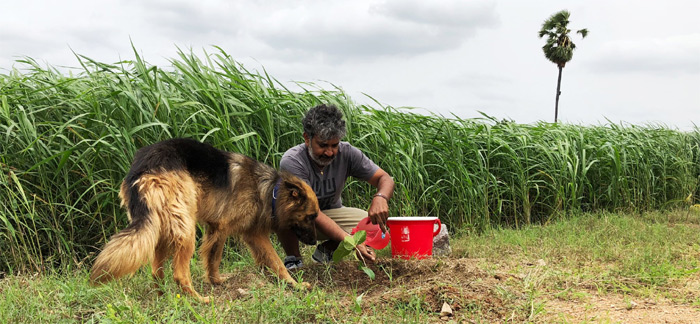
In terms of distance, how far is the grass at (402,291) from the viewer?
261 cm

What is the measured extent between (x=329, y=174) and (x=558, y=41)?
2914 cm

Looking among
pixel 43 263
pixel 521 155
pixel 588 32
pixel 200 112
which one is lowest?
pixel 43 263

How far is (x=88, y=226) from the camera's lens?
14.0 ft

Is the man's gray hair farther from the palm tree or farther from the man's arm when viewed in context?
the palm tree

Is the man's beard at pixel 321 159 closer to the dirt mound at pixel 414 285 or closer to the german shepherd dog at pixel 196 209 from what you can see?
the german shepherd dog at pixel 196 209

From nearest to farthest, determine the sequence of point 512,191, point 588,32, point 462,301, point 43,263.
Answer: point 462,301 → point 43,263 → point 512,191 → point 588,32

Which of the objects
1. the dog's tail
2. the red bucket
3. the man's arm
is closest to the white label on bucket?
the red bucket

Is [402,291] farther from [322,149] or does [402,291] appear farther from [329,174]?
[329,174]

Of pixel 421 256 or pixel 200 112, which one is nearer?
pixel 421 256

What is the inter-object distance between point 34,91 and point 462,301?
12.0 ft

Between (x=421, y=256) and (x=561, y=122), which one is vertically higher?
(x=561, y=122)

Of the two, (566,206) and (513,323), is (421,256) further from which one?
(566,206)

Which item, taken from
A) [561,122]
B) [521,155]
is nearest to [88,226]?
[521,155]

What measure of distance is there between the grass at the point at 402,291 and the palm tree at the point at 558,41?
26.6 metres
